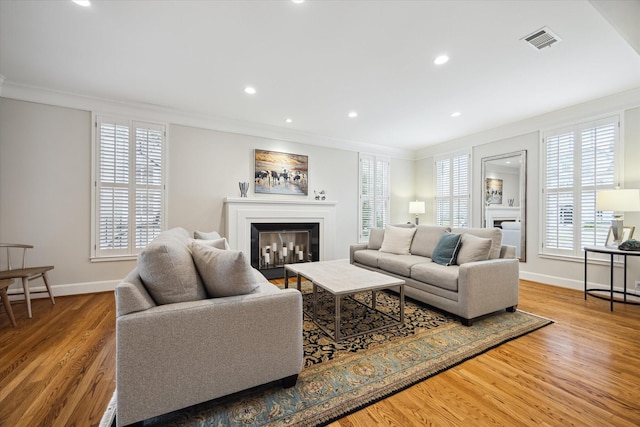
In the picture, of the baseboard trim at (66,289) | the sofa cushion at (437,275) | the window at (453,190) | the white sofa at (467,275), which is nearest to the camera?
the white sofa at (467,275)

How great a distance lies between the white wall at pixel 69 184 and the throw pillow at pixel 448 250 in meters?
3.22

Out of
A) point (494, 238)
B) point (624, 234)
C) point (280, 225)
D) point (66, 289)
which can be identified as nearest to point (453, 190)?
point (624, 234)

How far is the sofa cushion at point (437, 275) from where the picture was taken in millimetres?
2604

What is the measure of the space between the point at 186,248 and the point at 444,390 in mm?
1822

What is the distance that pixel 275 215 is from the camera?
453 centimetres

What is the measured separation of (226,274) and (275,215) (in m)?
3.06

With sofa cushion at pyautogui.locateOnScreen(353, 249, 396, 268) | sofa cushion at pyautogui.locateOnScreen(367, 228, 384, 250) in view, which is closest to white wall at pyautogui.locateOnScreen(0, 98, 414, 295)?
sofa cushion at pyautogui.locateOnScreen(353, 249, 396, 268)

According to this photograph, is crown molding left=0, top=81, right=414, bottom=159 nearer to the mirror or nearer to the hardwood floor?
the mirror

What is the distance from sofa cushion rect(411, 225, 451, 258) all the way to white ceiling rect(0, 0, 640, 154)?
5.72ft

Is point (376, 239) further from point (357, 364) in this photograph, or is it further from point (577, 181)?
point (577, 181)

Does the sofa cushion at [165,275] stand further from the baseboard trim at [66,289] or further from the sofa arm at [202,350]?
the baseboard trim at [66,289]

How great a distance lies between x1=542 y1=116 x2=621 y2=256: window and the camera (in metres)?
3.47

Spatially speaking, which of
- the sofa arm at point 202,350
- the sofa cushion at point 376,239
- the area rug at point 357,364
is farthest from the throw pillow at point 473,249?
the sofa arm at point 202,350

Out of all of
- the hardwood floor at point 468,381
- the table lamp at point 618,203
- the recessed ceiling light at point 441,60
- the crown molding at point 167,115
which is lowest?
the hardwood floor at point 468,381
